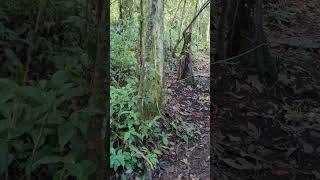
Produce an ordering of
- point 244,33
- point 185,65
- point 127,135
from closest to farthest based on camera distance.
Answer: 1. point 244,33
2. point 127,135
3. point 185,65

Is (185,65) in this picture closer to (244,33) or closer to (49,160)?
(244,33)

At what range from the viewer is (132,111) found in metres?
3.47

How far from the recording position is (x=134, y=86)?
3867 millimetres

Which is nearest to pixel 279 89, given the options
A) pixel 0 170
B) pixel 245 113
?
pixel 245 113

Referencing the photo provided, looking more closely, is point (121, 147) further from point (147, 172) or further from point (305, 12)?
point (305, 12)

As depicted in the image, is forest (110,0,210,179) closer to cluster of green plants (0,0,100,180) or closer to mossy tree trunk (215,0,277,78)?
mossy tree trunk (215,0,277,78)

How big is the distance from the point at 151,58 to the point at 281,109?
1986 mm

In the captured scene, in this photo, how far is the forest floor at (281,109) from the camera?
6.21ft

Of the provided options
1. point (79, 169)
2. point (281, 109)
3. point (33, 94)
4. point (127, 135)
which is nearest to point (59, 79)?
point (33, 94)

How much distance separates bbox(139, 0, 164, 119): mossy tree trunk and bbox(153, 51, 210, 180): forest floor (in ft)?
0.93

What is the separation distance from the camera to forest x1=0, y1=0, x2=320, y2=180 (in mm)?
1150

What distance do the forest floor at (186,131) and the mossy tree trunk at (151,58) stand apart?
282 mm

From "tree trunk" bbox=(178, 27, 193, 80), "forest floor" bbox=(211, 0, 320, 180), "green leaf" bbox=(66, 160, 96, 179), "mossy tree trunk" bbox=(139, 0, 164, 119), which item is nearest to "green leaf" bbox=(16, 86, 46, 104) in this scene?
"green leaf" bbox=(66, 160, 96, 179)

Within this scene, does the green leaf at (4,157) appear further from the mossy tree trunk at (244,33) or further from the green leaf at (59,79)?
the mossy tree trunk at (244,33)
